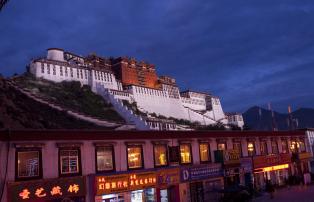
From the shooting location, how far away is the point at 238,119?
162500mm

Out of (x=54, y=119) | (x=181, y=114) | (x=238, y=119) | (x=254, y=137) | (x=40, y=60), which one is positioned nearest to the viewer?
(x=254, y=137)

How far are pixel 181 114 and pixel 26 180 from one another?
383ft

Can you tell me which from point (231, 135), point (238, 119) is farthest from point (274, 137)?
point (238, 119)

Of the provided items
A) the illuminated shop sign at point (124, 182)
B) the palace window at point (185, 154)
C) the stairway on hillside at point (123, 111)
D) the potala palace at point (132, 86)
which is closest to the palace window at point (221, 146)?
the palace window at point (185, 154)

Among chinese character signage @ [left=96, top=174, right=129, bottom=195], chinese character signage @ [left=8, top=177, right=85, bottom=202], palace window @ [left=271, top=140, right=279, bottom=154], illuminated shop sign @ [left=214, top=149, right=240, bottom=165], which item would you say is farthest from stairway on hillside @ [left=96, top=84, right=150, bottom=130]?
chinese character signage @ [left=8, top=177, right=85, bottom=202]

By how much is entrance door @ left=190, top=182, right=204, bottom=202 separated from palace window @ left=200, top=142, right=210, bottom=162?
105 inches

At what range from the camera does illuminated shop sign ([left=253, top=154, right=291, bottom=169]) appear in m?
44.8

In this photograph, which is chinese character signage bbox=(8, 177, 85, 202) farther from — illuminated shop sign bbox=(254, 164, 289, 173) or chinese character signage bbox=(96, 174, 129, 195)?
illuminated shop sign bbox=(254, 164, 289, 173)

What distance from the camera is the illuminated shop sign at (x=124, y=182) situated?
2775cm

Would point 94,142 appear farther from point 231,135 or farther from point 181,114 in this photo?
point 181,114

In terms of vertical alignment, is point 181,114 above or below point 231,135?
above

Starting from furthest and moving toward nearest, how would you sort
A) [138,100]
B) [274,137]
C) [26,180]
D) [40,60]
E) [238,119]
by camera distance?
[238,119], [138,100], [40,60], [274,137], [26,180]

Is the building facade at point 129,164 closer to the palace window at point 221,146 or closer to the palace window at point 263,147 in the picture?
the palace window at point 263,147

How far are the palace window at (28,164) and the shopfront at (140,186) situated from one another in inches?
184
